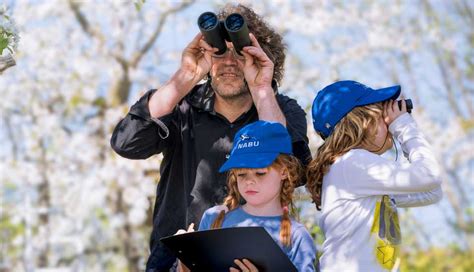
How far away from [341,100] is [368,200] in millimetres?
375

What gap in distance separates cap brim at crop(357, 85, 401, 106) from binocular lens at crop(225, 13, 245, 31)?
52cm

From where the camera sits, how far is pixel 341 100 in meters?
3.25

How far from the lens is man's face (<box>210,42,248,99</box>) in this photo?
11.9 ft

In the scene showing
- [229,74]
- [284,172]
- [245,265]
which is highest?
[229,74]

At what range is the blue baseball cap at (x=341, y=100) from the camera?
10.6ft

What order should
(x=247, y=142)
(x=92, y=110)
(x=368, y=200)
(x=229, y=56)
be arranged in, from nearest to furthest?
(x=368, y=200) < (x=247, y=142) < (x=229, y=56) < (x=92, y=110)

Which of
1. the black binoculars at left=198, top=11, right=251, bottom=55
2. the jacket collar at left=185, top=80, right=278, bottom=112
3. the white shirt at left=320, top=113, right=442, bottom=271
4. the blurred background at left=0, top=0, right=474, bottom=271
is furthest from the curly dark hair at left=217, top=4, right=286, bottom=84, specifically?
the blurred background at left=0, top=0, right=474, bottom=271

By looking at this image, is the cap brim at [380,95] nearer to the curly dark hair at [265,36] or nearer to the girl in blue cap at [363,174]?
the girl in blue cap at [363,174]

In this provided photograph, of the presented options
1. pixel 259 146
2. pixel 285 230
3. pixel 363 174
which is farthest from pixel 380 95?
pixel 285 230

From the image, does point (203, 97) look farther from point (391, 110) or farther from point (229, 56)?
point (391, 110)

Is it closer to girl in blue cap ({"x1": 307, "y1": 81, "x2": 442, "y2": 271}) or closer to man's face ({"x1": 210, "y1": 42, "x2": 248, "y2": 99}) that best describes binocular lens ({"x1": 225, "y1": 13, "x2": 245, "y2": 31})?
man's face ({"x1": 210, "y1": 42, "x2": 248, "y2": 99})

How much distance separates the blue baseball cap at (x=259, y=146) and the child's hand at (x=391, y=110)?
1.09 feet

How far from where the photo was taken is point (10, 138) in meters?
11.9

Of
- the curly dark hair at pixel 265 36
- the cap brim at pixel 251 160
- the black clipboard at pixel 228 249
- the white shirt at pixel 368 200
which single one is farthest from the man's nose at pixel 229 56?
the black clipboard at pixel 228 249
